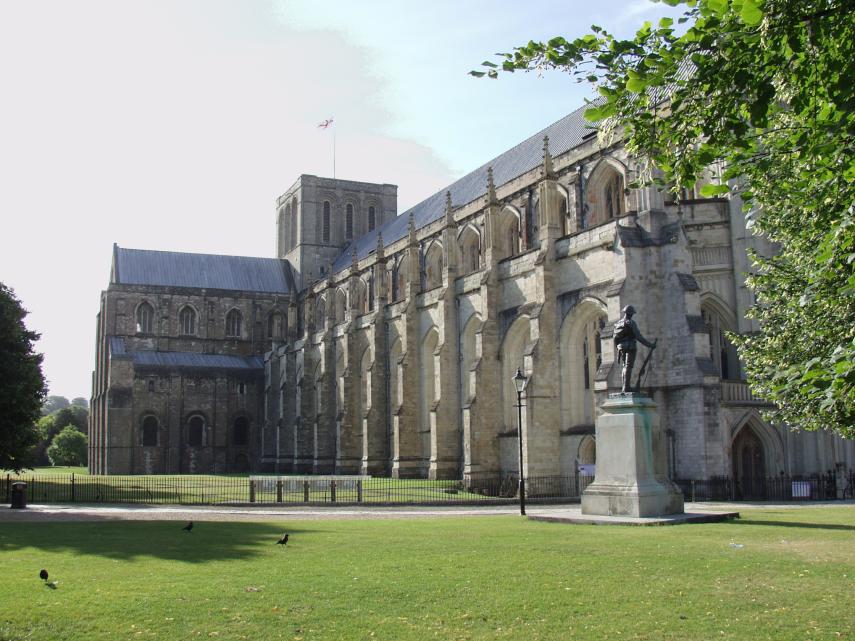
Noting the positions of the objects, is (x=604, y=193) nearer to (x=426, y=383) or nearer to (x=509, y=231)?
(x=509, y=231)

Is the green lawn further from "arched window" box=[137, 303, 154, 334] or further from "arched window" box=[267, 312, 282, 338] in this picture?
"arched window" box=[267, 312, 282, 338]

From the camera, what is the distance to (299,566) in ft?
43.0

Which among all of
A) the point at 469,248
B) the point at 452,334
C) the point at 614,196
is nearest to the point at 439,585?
the point at 614,196

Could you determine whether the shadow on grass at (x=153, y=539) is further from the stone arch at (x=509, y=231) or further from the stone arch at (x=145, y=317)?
the stone arch at (x=145, y=317)

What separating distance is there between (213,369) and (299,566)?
5803 cm

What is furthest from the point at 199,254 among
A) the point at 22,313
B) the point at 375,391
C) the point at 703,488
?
the point at 703,488

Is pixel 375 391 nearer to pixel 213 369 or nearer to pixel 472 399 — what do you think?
pixel 472 399

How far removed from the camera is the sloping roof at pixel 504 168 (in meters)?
43.7

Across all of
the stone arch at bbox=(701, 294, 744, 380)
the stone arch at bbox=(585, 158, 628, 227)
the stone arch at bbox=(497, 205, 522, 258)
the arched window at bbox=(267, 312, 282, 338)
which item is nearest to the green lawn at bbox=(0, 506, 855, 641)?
the stone arch at bbox=(701, 294, 744, 380)

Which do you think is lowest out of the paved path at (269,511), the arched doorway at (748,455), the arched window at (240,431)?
the paved path at (269,511)

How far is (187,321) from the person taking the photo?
73188 mm

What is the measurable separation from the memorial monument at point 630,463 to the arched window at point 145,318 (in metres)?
57.6

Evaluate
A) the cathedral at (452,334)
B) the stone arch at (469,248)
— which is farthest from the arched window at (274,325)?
the stone arch at (469,248)

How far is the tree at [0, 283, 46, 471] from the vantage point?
1264 inches
